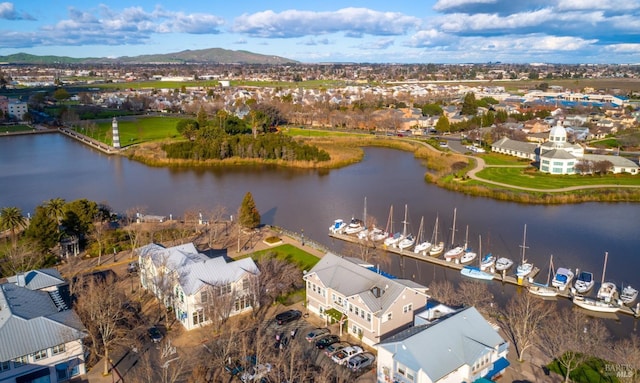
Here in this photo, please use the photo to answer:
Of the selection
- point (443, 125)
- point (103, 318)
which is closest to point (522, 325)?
point (103, 318)

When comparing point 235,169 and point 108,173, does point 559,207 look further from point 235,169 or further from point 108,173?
point 108,173

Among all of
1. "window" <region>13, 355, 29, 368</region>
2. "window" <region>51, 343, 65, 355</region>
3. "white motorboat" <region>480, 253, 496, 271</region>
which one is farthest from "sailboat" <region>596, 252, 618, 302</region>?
"window" <region>13, 355, 29, 368</region>

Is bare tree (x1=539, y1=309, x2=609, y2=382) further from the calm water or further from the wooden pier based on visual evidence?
the calm water

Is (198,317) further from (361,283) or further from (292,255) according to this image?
(292,255)

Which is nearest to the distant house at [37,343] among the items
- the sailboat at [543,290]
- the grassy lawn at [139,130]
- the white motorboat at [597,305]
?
the sailboat at [543,290]

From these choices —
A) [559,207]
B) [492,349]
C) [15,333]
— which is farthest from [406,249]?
[15,333]

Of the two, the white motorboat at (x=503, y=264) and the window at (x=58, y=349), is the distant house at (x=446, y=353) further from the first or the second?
the window at (x=58, y=349)
